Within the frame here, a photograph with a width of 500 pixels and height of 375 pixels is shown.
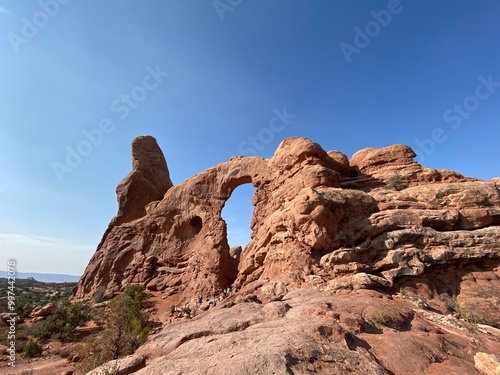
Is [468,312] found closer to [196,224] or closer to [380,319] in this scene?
[380,319]

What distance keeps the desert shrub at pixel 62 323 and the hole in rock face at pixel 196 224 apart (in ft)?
35.8

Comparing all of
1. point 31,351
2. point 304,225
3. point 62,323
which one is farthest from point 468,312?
point 62,323

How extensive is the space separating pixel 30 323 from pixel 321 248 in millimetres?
21655

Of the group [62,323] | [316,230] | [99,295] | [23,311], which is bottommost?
[62,323]

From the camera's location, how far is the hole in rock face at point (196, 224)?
27403 mm

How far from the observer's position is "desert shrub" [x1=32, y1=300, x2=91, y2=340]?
16.9 metres

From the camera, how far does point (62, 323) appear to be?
17.6 meters

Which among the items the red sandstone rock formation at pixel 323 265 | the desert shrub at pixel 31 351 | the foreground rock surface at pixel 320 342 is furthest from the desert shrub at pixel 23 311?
the foreground rock surface at pixel 320 342

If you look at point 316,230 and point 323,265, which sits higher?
point 316,230

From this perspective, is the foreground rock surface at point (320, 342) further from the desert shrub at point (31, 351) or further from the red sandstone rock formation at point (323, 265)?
the desert shrub at point (31, 351)

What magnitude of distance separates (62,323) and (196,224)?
1310cm

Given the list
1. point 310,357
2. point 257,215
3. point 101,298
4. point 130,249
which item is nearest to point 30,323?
point 101,298

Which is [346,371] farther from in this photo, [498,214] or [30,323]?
[30,323]

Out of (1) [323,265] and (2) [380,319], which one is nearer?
(2) [380,319]
